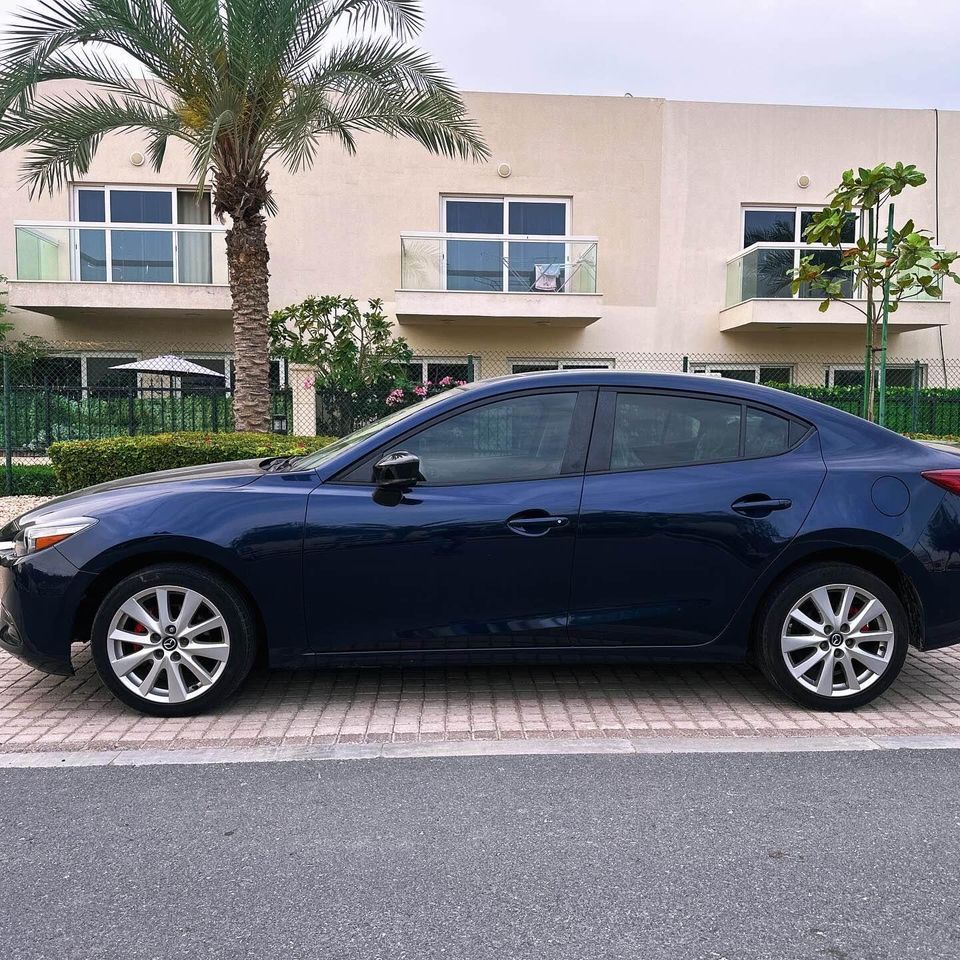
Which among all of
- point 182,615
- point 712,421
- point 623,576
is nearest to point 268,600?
point 182,615

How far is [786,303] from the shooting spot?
18.0 meters

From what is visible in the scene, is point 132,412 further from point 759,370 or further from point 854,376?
point 854,376

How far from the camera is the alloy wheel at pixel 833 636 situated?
421cm

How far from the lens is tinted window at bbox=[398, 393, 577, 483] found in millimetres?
4238

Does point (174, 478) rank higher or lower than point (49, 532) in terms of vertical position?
higher

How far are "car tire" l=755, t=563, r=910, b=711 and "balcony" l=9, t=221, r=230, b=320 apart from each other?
49.5 ft

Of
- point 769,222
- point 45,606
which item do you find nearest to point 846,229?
point 769,222

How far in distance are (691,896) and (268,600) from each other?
87.0 inches

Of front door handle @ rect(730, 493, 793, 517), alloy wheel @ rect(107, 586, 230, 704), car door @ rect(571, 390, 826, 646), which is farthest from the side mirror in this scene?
front door handle @ rect(730, 493, 793, 517)

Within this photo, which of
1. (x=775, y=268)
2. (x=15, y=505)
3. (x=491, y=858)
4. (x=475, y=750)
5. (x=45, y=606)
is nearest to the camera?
(x=491, y=858)

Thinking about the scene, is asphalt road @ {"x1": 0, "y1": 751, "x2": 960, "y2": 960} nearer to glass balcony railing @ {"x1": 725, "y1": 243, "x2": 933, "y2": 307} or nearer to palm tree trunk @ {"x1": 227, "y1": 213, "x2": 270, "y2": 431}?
palm tree trunk @ {"x1": 227, "y1": 213, "x2": 270, "y2": 431}

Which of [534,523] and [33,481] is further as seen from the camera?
[33,481]

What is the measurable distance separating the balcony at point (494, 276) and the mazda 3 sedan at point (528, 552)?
13514mm

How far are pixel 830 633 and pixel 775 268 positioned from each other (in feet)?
50.3
